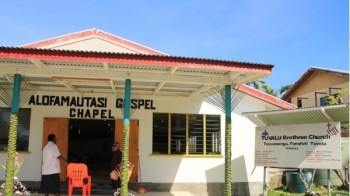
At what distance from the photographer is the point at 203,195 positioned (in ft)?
40.1

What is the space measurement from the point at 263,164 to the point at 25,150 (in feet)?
22.6

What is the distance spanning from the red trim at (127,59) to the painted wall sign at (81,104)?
4451 mm

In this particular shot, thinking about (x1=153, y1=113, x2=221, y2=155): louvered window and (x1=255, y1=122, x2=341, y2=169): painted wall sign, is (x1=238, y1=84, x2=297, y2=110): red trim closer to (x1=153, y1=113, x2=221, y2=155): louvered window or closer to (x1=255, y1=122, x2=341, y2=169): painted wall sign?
(x1=153, y1=113, x2=221, y2=155): louvered window

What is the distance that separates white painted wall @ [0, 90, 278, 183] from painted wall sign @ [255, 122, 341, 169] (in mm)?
1939

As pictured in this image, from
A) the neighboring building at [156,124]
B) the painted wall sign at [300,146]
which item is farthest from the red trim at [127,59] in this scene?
the neighboring building at [156,124]

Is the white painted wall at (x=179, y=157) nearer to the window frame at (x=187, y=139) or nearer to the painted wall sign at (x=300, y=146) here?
the window frame at (x=187, y=139)

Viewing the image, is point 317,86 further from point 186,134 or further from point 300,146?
point 300,146

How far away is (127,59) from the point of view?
7945 millimetres

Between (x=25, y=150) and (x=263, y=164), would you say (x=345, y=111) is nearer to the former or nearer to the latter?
(x=263, y=164)

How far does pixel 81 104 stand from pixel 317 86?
1540cm

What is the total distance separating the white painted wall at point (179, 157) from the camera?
11836mm

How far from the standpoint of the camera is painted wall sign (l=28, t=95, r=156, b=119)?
1199 cm

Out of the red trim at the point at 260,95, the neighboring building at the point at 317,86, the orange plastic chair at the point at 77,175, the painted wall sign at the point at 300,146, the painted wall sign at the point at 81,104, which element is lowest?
the orange plastic chair at the point at 77,175

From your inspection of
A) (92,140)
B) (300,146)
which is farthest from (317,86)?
(300,146)
